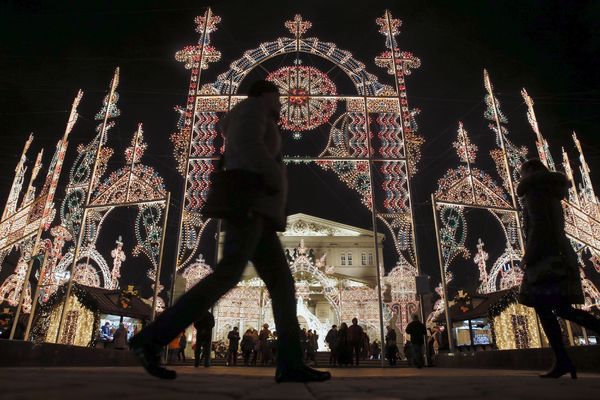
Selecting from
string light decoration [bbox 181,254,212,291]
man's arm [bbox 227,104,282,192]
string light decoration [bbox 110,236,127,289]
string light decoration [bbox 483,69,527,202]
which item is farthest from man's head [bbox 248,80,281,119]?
string light decoration [bbox 110,236,127,289]

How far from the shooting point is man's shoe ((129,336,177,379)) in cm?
198

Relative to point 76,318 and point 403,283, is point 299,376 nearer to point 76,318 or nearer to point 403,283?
point 403,283

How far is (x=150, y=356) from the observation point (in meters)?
1.99

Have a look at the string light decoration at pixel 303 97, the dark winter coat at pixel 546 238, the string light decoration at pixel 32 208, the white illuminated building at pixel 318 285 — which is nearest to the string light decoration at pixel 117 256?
the white illuminated building at pixel 318 285

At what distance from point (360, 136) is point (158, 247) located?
6048 mm

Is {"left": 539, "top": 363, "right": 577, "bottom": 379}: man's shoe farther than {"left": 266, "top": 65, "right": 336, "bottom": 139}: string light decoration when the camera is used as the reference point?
No

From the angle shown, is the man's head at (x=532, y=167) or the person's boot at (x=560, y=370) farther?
the man's head at (x=532, y=167)

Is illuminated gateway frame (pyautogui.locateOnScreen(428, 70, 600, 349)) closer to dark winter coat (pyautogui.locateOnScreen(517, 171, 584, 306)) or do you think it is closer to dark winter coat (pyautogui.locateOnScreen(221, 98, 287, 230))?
dark winter coat (pyautogui.locateOnScreen(517, 171, 584, 306))

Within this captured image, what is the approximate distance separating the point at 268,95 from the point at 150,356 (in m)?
1.65

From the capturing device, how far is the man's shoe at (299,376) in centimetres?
223

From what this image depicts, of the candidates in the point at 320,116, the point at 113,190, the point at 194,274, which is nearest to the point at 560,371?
the point at 320,116

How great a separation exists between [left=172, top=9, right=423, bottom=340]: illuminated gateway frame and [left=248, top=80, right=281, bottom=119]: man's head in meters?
7.87

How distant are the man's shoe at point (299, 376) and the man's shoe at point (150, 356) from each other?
0.57m

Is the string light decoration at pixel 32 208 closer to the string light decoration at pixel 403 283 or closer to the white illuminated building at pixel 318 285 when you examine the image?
the white illuminated building at pixel 318 285
